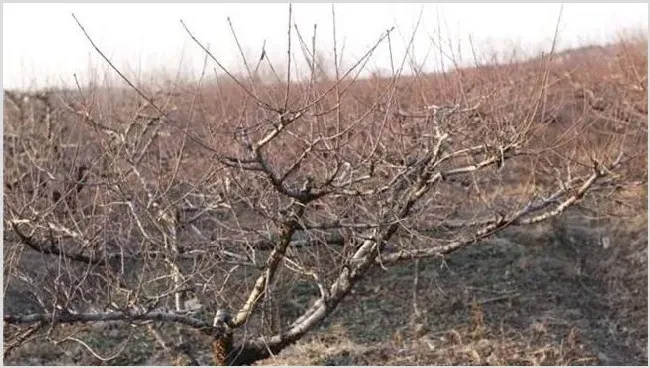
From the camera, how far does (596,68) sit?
27.3 ft

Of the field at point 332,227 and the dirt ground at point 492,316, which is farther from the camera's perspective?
the dirt ground at point 492,316

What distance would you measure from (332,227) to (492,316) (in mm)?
2572

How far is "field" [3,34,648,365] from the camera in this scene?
10.2 ft

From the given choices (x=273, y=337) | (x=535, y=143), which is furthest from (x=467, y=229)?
(x=535, y=143)

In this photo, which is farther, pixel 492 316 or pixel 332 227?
pixel 492 316

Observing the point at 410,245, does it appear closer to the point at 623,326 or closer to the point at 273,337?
the point at 273,337

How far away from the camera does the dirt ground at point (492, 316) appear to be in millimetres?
4672

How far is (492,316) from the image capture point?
529 cm

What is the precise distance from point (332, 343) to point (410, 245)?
157 centimetres

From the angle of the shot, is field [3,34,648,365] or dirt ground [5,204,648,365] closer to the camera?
field [3,34,648,365]

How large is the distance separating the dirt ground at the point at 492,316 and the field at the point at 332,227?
17 millimetres

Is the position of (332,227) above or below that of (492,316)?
above

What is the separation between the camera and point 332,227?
10.1 ft

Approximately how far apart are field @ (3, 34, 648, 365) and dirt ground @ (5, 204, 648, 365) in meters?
0.02
